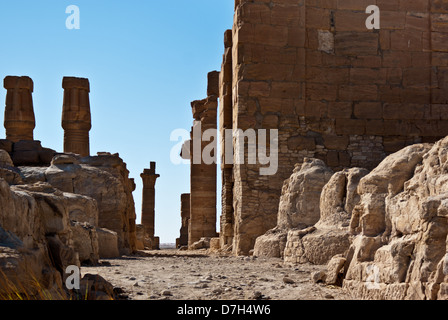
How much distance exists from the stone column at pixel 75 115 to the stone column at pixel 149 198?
1151 centimetres

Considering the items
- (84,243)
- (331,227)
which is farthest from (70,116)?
(331,227)

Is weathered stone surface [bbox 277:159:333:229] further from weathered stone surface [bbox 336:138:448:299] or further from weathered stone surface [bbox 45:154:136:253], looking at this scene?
weathered stone surface [bbox 45:154:136:253]

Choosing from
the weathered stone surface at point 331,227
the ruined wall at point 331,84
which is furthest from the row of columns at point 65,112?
the weathered stone surface at point 331,227

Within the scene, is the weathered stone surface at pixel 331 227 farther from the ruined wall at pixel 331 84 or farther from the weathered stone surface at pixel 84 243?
the ruined wall at pixel 331 84

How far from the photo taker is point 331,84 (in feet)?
45.2

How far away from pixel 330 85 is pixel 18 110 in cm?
1306

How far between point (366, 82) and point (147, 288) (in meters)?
9.59

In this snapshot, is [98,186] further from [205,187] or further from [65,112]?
[205,187]

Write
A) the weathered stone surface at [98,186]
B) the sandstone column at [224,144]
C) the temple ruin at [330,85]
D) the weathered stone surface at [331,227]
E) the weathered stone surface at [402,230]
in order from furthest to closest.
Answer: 1. the sandstone column at [224,144]
2. the temple ruin at [330,85]
3. the weathered stone surface at [98,186]
4. the weathered stone surface at [331,227]
5. the weathered stone surface at [402,230]

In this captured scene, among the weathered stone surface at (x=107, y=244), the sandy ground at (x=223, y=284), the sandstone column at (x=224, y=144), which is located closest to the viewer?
the sandy ground at (x=223, y=284)

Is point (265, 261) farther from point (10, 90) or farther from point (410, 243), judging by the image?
point (10, 90)

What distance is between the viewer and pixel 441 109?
14.0 metres

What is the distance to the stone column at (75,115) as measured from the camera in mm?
21078

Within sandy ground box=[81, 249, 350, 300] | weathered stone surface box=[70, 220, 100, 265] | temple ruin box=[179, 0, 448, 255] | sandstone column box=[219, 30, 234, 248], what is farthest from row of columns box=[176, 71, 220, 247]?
sandy ground box=[81, 249, 350, 300]
